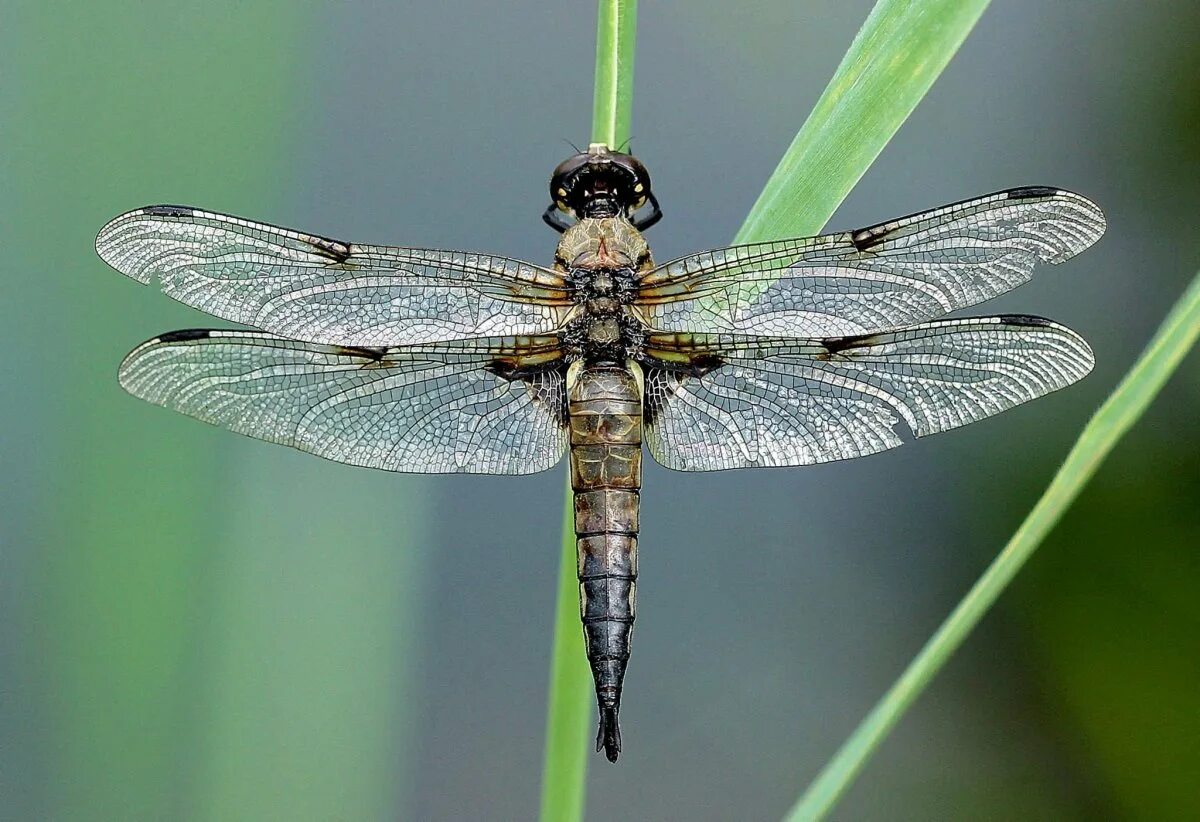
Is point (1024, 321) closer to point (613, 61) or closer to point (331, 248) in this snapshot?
point (613, 61)

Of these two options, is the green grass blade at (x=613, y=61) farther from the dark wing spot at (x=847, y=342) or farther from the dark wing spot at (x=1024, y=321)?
the dark wing spot at (x=1024, y=321)

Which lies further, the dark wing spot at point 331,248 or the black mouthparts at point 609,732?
the dark wing spot at point 331,248

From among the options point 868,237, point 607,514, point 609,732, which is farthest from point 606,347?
point 609,732

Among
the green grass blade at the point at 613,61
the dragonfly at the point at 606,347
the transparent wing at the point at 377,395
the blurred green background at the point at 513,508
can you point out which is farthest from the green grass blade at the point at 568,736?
the blurred green background at the point at 513,508

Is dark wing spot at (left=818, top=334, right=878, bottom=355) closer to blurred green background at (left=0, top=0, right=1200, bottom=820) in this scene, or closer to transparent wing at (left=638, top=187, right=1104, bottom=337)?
transparent wing at (left=638, top=187, right=1104, bottom=337)

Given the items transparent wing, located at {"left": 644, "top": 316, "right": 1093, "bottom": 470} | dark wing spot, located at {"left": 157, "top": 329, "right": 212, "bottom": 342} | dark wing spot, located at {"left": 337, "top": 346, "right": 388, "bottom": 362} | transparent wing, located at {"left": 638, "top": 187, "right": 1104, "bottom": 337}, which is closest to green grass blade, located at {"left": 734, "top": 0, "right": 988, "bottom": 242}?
transparent wing, located at {"left": 638, "top": 187, "right": 1104, "bottom": 337}

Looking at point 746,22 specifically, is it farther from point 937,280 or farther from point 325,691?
point 325,691
